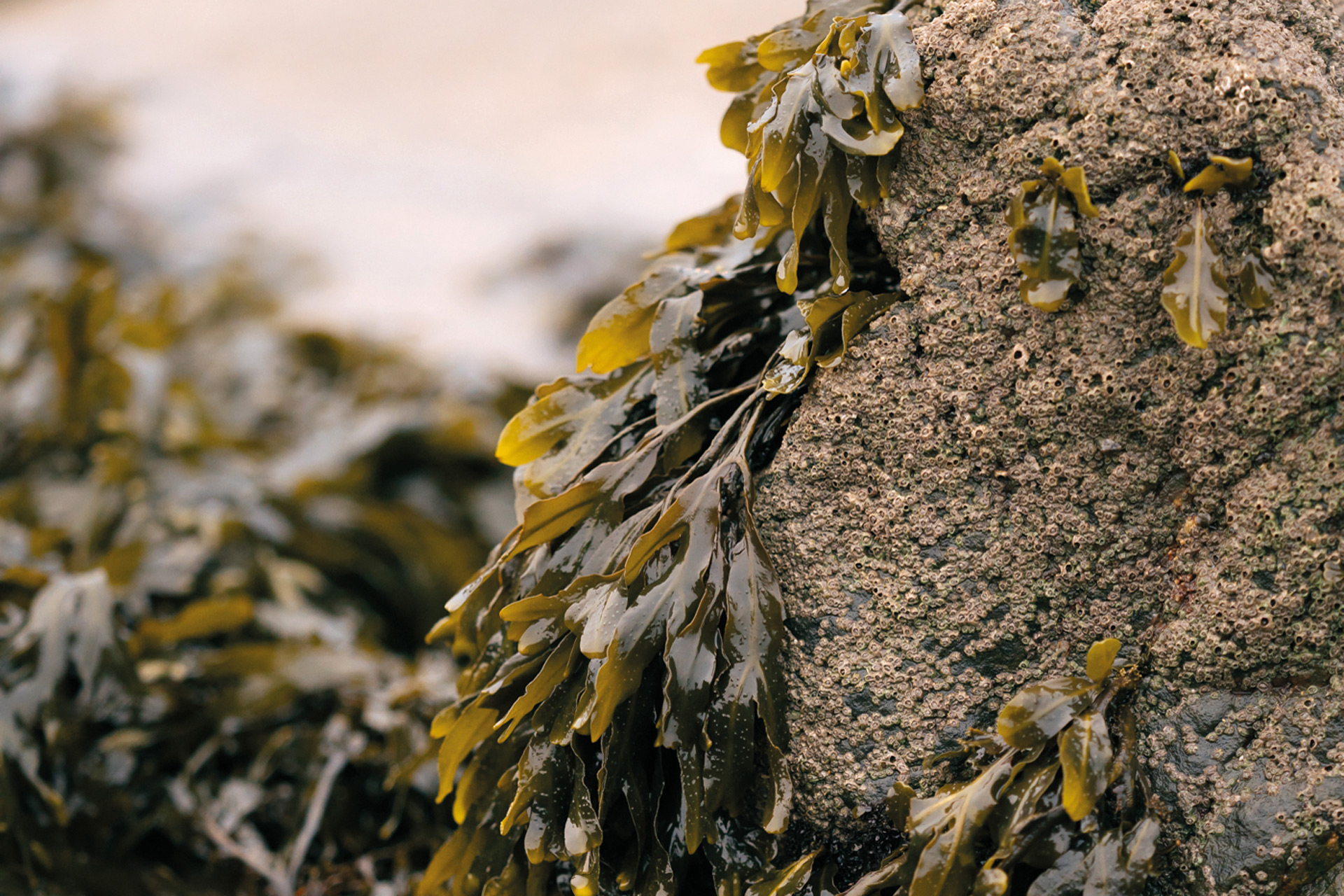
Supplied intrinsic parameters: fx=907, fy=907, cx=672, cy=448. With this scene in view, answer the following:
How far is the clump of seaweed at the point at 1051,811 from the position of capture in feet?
3.68

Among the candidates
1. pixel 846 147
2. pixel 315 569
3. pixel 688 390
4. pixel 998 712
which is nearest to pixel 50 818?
pixel 315 569

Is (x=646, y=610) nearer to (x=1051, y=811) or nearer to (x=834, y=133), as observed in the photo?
(x=1051, y=811)

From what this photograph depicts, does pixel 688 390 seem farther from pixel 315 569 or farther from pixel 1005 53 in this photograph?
pixel 315 569

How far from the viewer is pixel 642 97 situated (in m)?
11.9

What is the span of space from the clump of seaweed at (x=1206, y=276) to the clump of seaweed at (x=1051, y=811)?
1.36ft

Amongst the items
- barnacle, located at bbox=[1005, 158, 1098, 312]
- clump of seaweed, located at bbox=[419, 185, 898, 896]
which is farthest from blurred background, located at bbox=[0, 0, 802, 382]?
barnacle, located at bbox=[1005, 158, 1098, 312]

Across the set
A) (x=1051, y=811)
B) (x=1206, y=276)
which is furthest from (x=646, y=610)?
(x=1206, y=276)

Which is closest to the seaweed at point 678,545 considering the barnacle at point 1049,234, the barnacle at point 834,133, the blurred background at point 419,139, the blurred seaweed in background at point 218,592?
the barnacle at point 834,133

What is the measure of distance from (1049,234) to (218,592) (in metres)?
2.66

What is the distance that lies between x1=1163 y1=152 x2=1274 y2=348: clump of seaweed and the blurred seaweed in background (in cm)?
190

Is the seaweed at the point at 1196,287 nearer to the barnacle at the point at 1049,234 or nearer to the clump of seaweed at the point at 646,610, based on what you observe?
the barnacle at the point at 1049,234

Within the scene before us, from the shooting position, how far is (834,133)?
1270mm

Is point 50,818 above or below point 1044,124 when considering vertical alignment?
below

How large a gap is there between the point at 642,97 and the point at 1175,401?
1173 centimetres
